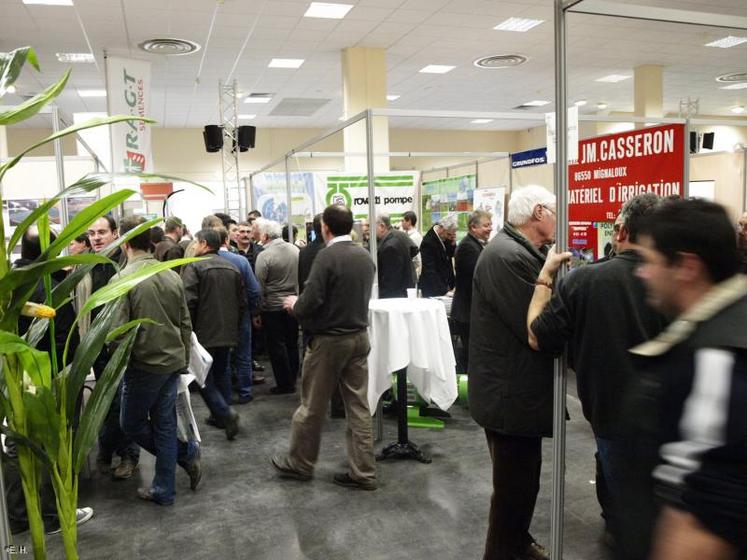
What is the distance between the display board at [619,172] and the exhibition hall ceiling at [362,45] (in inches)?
154

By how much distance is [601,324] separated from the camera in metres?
1.83

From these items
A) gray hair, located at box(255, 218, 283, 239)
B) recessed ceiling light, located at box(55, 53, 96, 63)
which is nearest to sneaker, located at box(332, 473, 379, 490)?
gray hair, located at box(255, 218, 283, 239)

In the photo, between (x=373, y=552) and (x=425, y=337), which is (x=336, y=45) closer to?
(x=425, y=337)

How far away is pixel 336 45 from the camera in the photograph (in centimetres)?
820

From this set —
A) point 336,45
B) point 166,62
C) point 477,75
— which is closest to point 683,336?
point 336,45

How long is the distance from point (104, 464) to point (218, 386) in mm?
853

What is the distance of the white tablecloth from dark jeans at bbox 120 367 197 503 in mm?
1067

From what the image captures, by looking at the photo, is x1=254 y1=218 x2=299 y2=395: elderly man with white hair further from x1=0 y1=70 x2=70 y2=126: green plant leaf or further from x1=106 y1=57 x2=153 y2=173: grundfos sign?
x1=0 y1=70 x2=70 y2=126: green plant leaf

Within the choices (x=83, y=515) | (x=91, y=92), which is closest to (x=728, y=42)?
(x=83, y=515)

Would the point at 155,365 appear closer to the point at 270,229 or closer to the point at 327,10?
the point at 270,229

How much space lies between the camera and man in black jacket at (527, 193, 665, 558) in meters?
1.81

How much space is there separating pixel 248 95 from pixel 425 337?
886 centimetres

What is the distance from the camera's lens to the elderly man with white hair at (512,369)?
211cm

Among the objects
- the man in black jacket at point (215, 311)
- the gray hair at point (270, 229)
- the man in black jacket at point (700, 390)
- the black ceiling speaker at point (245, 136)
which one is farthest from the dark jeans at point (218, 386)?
the black ceiling speaker at point (245, 136)
